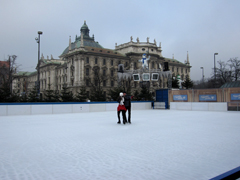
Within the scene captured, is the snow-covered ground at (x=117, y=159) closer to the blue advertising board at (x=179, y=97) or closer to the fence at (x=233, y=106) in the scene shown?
the fence at (x=233, y=106)

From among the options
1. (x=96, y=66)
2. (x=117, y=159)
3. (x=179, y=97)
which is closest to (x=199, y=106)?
(x=179, y=97)

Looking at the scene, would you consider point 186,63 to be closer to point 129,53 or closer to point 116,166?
point 129,53

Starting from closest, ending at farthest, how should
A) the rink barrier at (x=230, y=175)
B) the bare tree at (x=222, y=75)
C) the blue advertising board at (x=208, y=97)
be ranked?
the rink barrier at (x=230, y=175) < the blue advertising board at (x=208, y=97) < the bare tree at (x=222, y=75)

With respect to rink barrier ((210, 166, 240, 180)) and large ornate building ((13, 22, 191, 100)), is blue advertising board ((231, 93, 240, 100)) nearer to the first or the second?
rink barrier ((210, 166, 240, 180))

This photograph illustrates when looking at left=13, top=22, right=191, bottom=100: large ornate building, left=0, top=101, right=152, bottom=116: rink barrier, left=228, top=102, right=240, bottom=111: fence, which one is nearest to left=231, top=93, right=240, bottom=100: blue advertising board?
left=228, top=102, right=240, bottom=111: fence

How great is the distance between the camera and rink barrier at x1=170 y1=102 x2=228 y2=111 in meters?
23.5

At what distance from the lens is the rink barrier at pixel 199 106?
23.5 m

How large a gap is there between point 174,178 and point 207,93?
2296 centimetres

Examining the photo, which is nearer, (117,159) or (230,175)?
(230,175)

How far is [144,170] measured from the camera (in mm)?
4277

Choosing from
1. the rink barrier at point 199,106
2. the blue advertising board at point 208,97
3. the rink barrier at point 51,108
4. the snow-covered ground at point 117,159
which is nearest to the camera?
the snow-covered ground at point 117,159

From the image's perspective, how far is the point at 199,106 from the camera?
81.4 ft

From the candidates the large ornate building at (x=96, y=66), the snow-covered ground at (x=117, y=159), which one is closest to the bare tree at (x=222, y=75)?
the large ornate building at (x=96, y=66)

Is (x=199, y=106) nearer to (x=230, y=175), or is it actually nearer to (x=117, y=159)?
(x=117, y=159)
